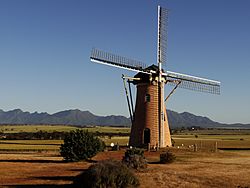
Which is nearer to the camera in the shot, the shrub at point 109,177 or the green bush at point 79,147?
the shrub at point 109,177

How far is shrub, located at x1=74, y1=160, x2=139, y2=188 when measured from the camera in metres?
21.8

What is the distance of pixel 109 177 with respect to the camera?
2186cm

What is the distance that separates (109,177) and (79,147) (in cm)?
2118

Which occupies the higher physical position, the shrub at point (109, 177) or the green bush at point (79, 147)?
the green bush at point (79, 147)

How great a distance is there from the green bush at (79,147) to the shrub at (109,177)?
19585 millimetres

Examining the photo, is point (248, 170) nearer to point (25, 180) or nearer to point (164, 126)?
point (25, 180)

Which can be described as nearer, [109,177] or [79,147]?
[109,177]

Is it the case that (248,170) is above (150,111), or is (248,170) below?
below

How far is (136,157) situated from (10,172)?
9.92 meters

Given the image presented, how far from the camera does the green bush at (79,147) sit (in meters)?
42.7

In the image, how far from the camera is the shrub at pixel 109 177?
21.8 metres

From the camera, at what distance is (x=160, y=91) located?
52688 mm

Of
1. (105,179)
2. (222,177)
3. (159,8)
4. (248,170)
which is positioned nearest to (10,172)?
(105,179)

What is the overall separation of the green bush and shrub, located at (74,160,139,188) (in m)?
19.6
